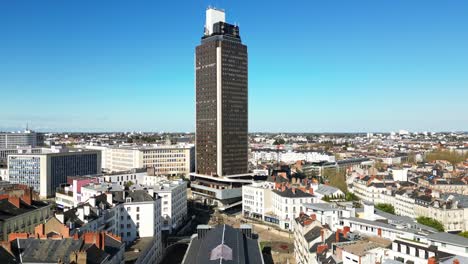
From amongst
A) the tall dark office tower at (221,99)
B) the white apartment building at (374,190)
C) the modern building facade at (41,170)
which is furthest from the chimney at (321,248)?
the modern building facade at (41,170)

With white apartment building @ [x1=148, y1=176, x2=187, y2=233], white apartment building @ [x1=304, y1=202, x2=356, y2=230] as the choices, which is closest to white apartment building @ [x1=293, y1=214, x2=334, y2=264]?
white apartment building @ [x1=304, y1=202, x2=356, y2=230]

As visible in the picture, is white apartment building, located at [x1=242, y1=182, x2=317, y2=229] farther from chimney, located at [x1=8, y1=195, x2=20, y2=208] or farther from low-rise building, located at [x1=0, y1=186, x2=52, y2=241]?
chimney, located at [x1=8, y1=195, x2=20, y2=208]

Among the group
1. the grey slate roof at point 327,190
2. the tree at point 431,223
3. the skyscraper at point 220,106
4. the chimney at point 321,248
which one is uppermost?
the skyscraper at point 220,106

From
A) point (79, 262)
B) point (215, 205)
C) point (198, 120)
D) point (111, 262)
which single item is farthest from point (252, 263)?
point (198, 120)

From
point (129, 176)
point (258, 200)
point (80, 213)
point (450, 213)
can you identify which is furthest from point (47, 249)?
point (129, 176)

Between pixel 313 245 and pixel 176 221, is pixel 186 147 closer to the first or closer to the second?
pixel 176 221

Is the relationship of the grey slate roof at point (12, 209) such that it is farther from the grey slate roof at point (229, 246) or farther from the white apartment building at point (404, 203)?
the white apartment building at point (404, 203)
